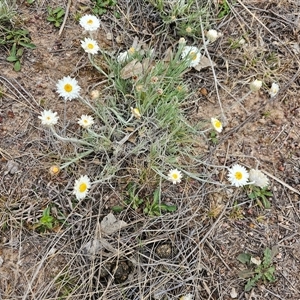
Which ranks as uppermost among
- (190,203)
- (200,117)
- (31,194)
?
(200,117)

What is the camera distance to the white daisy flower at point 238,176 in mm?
1870

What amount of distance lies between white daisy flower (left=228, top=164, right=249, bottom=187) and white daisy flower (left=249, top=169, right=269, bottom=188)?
3 cm

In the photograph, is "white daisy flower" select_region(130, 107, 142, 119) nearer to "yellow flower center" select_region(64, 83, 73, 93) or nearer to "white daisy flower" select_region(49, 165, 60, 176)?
"yellow flower center" select_region(64, 83, 73, 93)

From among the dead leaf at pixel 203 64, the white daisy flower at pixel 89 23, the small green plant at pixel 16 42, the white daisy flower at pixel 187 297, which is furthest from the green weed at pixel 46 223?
the dead leaf at pixel 203 64

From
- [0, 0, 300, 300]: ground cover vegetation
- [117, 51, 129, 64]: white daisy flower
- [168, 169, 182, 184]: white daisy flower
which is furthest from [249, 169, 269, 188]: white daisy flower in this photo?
[117, 51, 129, 64]: white daisy flower

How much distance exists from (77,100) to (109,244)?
0.65m

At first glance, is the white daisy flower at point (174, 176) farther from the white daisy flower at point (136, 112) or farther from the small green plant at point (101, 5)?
the small green plant at point (101, 5)

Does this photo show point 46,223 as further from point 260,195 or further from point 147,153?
point 260,195

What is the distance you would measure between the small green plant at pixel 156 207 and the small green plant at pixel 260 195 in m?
0.34

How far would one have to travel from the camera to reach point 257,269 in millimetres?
1815

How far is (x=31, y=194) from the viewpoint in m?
1.85

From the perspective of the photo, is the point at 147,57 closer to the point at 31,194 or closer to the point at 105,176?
the point at 105,176

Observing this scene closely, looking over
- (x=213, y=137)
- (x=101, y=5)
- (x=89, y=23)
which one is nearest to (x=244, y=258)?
(x=213, y=137)

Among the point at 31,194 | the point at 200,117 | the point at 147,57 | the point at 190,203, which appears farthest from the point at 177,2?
the point at 31,194
